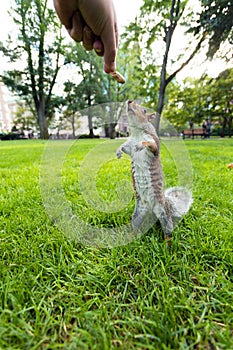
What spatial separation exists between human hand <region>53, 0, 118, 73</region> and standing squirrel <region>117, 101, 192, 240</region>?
8.7 inches

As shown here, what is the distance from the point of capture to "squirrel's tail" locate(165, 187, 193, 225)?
3.38 feet

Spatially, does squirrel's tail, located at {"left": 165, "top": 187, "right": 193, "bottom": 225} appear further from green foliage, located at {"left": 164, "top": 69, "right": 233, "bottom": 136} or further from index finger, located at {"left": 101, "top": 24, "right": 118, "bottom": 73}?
green foliage, located at {"left": 164, "top": 69, "right": 233, "bottom": 136}

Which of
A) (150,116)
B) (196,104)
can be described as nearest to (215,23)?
(150,116)

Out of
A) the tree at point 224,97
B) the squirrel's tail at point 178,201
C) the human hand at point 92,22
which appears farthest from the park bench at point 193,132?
the human hand at point 92,22

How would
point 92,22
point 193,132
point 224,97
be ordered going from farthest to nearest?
point 193,132 < point 224,97 < point 92,22

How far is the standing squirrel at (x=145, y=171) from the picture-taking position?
85 centimetres

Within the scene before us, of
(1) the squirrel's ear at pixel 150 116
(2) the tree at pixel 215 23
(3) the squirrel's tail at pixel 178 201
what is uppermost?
(2) the tree at pixel 215 23

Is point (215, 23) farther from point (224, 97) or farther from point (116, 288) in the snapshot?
point (224, 97)

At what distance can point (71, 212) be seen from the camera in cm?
128

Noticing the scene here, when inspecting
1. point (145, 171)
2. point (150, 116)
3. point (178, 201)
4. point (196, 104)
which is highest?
point (196, 104)

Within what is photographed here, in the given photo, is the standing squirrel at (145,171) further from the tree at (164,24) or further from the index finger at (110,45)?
the tree at (164,24)

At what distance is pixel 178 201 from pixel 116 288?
0.58 metres

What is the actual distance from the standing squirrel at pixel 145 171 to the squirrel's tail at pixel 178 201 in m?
0.06

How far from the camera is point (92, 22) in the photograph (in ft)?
2.18
